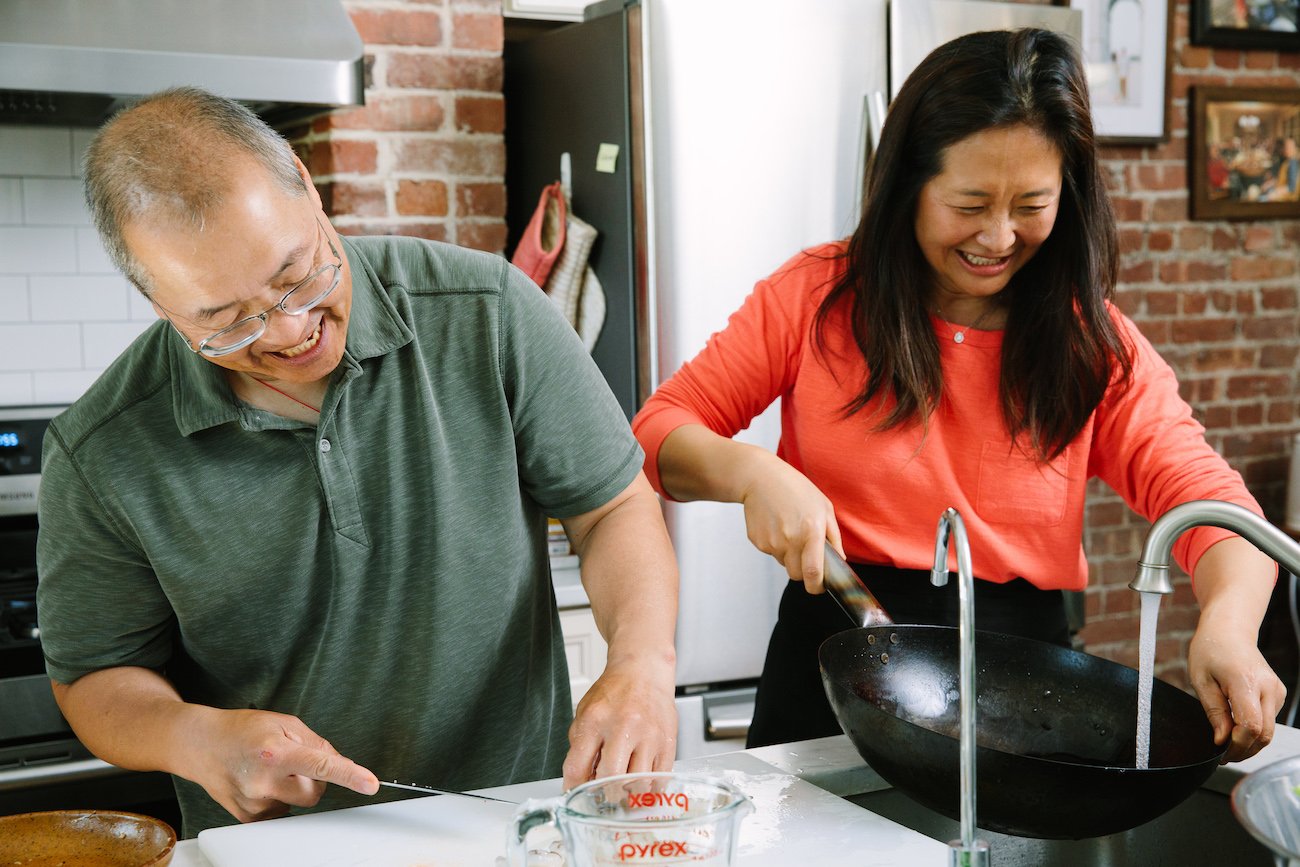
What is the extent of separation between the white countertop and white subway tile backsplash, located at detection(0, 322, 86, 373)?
1.75 m

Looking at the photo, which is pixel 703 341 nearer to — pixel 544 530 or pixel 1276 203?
pixel 544 530

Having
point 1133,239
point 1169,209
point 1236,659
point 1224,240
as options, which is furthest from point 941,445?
point 1224,240

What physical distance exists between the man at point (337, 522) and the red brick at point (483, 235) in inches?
49.5

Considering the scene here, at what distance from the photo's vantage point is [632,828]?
0.89m

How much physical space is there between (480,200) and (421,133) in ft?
0.57

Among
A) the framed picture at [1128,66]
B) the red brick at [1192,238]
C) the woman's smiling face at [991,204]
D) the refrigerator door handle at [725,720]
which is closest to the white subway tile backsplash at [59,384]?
the refrigerator door handle at [725,720]

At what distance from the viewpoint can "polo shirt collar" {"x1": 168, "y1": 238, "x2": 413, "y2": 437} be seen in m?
1.29

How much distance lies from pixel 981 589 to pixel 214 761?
93cm

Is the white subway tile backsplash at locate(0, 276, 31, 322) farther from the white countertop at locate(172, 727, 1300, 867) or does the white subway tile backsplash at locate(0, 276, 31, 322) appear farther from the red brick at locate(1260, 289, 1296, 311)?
the red brick at locate(1260, 289, 1296, 311)

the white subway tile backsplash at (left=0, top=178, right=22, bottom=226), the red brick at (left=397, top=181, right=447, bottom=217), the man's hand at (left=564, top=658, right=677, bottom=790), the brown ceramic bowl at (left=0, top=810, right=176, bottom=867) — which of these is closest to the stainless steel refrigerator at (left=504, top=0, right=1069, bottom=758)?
the red brick at (left=397, top=181, right=447, bottom=217)

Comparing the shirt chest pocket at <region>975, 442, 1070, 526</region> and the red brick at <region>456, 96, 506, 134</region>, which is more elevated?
the red brick at <region>456, 96, 506, 134</region>

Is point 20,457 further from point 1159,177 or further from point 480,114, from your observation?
point 1159,177

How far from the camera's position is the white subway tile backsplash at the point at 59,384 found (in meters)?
2.64

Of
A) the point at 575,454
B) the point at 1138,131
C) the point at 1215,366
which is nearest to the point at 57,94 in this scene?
the point at 575,454
